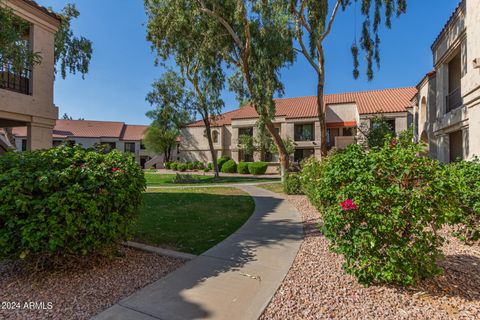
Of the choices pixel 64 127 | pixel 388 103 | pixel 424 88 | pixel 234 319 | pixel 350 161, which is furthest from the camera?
pixel 64 127

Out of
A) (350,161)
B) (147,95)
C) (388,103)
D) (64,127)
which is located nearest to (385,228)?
(350,161)

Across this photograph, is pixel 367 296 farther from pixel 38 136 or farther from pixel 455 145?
pixel 455 145

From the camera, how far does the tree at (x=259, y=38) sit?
43.9ft

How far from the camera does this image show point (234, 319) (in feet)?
8.83

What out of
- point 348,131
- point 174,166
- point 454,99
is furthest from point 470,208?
point 174,166

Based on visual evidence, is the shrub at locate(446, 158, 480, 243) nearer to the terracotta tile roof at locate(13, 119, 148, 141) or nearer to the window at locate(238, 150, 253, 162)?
the window at locate(238, 150, 253, 162)

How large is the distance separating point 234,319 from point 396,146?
3213mm

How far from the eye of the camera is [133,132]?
49625 millimetres

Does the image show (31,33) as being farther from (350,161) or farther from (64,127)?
(64,127)

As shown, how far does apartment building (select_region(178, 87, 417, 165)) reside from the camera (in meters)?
25.2

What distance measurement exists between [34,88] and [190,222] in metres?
7.54

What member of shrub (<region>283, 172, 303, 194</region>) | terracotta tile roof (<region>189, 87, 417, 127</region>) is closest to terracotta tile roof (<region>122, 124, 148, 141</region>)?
terracotta tile roof (<region>189, 87, 417, 127</region>)

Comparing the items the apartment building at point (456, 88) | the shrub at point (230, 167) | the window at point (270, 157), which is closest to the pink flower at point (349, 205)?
the apartment building at point (456, 88)

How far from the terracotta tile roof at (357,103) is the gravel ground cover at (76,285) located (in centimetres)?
2190
